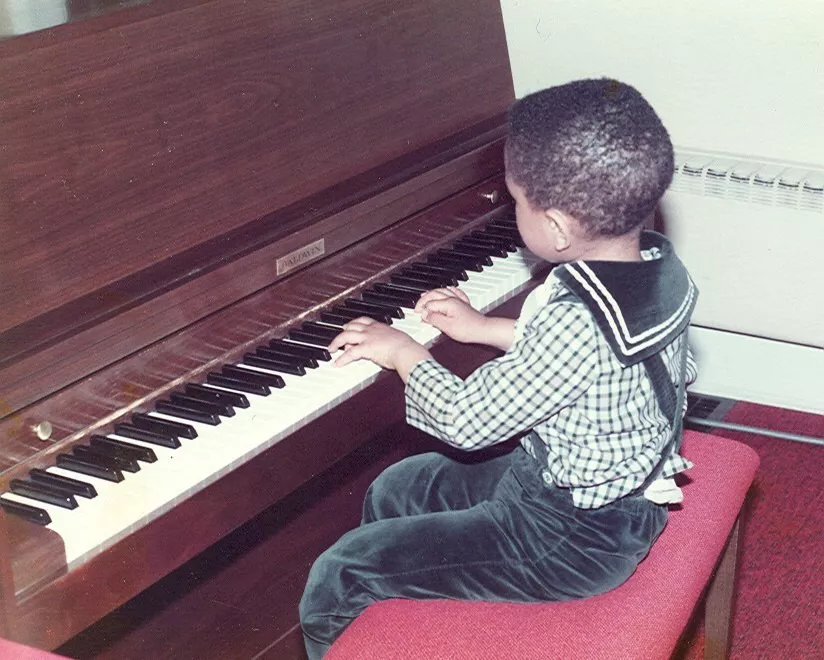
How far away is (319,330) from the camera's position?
1.95m

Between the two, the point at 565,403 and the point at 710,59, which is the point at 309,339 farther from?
the point at 710,59

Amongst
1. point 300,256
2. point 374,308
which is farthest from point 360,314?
point 300,256

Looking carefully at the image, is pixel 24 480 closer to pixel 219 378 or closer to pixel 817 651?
pixel 219 378

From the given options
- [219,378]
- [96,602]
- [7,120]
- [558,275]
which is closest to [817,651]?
[558,275]

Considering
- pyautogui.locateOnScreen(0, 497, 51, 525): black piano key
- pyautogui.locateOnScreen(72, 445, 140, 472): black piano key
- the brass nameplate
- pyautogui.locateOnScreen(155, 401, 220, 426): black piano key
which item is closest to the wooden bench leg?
the brass nameplate

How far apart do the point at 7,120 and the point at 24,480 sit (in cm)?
46

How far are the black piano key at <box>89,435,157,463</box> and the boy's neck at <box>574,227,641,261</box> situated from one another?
64 cm

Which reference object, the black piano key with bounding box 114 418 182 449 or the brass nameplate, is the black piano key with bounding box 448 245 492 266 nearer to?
the brass nameplate

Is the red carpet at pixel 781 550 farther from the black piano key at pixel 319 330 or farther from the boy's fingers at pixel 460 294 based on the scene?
the black piano key at pixel 319 330

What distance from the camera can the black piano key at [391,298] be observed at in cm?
206

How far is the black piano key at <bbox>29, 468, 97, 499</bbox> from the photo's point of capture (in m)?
1.51

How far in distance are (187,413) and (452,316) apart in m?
0.51

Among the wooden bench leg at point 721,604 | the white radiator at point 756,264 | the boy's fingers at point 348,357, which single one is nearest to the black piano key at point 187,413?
the boy's fingers at point 348,357

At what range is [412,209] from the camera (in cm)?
217
